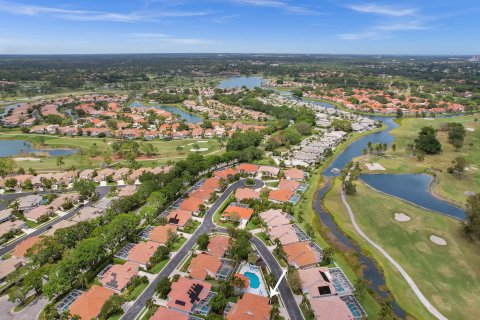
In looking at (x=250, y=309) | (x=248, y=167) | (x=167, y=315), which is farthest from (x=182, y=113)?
(x=250, y=309)

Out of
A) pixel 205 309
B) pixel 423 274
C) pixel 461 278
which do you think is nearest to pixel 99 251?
pixel 205 309

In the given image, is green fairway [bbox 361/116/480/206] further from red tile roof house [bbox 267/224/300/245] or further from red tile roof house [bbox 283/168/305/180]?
red tile roof house [bbox 267/224/300/245]

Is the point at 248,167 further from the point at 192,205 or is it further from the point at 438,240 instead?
the point at 438,240

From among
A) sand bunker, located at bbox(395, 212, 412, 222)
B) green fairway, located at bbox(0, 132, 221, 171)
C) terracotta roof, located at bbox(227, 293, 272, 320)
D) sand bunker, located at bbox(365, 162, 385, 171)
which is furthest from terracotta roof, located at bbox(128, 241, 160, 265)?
sand bunker, located at bbox(365, 162, 385, 171)

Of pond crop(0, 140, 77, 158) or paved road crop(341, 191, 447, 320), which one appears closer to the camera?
paved road crop(341, 191, 447, 320)

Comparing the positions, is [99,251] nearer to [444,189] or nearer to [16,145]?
[444,189]

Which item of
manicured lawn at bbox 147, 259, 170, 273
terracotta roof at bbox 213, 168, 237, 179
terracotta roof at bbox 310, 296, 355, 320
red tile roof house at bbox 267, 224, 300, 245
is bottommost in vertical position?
manicured lawn at bbox 147, 259, 170, 273

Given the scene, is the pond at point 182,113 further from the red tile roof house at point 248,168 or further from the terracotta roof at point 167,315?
the terracotta roof at point 167,315

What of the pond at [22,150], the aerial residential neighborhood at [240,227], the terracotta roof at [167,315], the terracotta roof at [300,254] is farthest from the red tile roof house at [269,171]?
the pond at [22,150]
